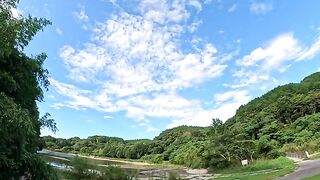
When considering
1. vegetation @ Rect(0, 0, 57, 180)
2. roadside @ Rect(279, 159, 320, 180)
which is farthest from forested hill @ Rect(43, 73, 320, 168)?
vegetation @ Rect(0, 0, 57, 180)

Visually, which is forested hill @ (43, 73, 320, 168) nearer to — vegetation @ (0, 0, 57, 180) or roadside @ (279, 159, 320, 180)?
roadside @ (279, 159, 320, 180)

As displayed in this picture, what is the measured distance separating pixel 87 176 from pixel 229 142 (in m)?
24.5

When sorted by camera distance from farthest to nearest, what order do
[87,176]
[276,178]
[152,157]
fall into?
1. [152,157]
2. [87,176]
3. [276,178]

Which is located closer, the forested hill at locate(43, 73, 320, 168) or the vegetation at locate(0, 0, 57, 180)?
the vegetation at locate(0, 0, 57, 180)

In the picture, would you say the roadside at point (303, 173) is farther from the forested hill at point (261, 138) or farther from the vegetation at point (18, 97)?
the forested hill at point (261, 138)

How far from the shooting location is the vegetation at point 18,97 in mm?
5566

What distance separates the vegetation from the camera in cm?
557

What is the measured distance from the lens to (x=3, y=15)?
18.1 ft

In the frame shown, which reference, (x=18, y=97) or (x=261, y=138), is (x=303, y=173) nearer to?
(x=18, y=97)

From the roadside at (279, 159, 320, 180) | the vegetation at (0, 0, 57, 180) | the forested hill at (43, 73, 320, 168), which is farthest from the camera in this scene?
the forested hill at (43, 73, 320, 168)

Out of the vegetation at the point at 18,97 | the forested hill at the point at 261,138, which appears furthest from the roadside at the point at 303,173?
the forested hill at the point at 261,138

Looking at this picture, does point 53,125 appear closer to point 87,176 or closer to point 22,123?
point 22,123

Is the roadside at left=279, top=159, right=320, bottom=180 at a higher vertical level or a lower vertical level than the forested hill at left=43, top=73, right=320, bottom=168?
lower

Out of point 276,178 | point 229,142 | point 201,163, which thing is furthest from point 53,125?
point 201,163
